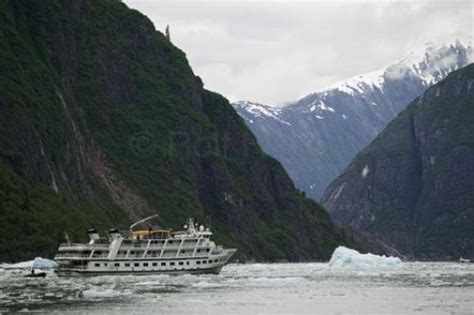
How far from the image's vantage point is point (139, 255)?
7131 inches

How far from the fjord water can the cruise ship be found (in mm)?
5982

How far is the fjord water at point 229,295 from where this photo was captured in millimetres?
105375

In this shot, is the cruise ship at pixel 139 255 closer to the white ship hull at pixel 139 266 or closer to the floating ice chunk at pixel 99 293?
the white ship hull at pixel 139 266

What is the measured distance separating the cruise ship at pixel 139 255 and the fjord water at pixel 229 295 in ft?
19.6

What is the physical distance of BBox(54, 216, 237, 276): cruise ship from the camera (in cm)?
17850

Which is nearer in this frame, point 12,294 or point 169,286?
point 12,294

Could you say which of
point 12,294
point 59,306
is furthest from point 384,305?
point 12,294

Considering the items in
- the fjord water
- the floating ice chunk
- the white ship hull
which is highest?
the white ship hull

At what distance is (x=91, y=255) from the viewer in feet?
587

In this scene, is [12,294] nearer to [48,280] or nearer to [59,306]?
[59,306]

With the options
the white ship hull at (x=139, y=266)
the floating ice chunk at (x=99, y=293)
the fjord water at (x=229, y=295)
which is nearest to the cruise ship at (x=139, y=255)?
the white ship hull at (x=139, y=266)

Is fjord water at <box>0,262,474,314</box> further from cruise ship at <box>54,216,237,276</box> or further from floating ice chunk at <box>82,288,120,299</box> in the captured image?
cruise ship at <box>54,216,237,276</box>

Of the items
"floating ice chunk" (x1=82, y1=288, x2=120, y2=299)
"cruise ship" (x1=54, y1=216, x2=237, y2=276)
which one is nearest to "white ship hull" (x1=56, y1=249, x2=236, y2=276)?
"cruise ship" (x1=54, y1=216, x2=237, y2=276)

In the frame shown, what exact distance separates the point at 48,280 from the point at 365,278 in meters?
55.4
